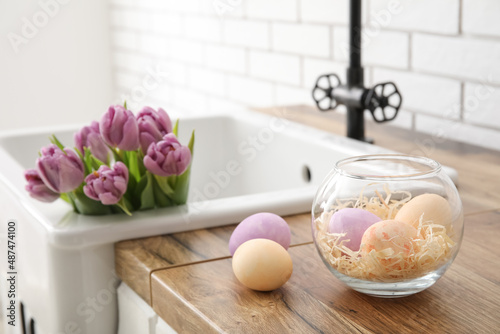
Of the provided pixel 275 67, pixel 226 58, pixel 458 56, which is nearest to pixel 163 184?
pixel 458 56

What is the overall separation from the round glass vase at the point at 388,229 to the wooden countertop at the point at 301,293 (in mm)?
29

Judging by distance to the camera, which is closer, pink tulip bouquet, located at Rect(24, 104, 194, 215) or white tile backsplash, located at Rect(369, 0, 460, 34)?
pink tulip bouquet, located at Rect(24, 104, 194, 215)

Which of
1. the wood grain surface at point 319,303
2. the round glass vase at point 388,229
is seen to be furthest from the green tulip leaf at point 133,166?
the round glass vase at point 388,229

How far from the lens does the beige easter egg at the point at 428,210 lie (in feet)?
1.98

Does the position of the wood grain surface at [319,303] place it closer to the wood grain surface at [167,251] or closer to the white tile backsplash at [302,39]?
the wood grain surface at [167,251]

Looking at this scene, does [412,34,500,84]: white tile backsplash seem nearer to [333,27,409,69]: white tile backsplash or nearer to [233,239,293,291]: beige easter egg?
[333,27,409,69]: white tile backsplash

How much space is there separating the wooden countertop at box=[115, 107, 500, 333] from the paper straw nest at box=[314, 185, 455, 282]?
0.11 feet

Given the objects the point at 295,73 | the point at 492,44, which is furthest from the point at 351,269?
the point at 295,73

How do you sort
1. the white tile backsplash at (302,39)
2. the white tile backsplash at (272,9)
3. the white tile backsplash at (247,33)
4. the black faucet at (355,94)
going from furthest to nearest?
the white tile backsplash at (247,33)
the white tile backsplash at (272,9)
the white tile backsplash at (302,39)
the black faucet at (355,94)

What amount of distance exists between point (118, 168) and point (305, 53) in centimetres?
106

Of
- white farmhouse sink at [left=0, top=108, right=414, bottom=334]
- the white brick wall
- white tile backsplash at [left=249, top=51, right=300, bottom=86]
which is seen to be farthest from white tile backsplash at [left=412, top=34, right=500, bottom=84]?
white tile backsplash at [left=249, top=51, right=300, bottom=86]

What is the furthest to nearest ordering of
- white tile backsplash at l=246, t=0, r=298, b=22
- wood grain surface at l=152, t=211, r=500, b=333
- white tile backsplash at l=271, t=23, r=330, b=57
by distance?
white tile backsplash at l=246, t=0, r=298, b=22 < white tile backsplash at l=271, t=23, r=330, b=57 < wood grain surface at l=152, t=211, r=500, b=333

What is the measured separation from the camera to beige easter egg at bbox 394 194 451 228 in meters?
0.60

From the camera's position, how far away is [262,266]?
0.65 meters
